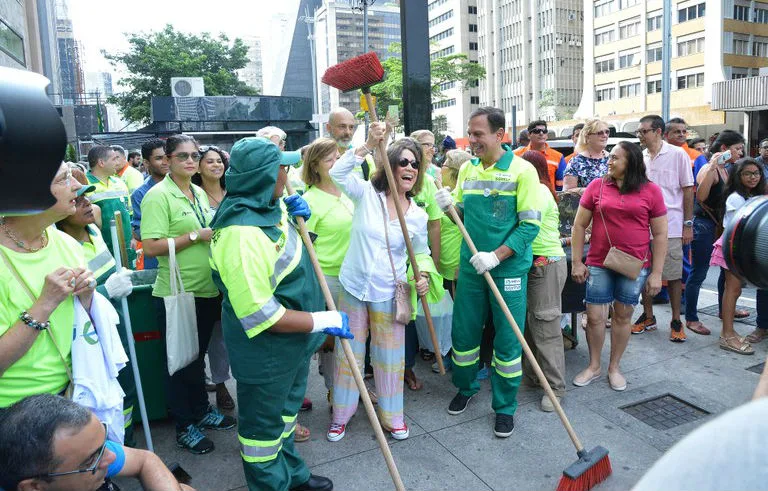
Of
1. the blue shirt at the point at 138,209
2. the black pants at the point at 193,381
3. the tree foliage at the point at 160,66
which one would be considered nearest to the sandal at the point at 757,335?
the black pants at the point at 193,381

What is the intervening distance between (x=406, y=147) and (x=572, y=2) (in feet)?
288

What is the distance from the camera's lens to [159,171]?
619cm

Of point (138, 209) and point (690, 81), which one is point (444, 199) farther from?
point (690, 81)

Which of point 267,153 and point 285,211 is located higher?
point 267,153

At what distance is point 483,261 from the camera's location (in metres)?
3.76

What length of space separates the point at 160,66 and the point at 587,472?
41080 millimetres

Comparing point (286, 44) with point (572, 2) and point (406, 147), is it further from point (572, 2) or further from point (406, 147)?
point (406, 147)

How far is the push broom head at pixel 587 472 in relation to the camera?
3117mm

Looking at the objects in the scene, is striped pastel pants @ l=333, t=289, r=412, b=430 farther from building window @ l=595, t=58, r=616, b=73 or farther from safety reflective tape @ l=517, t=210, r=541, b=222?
building window @ l=595, t=58, r=616, b=73

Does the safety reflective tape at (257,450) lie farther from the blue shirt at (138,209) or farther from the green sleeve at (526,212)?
the blue shirt at (138,209)

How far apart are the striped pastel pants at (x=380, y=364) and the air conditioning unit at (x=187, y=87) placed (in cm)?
2432

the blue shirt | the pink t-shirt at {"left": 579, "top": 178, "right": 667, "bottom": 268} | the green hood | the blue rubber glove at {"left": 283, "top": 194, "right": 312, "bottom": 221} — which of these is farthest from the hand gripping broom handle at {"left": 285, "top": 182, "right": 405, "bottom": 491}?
the pink t-shirt at {"left": 579, "top": 178, "right": 667, "bottom": 268}

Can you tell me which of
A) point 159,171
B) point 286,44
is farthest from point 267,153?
point 286,44

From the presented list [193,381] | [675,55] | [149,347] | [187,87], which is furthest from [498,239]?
[675,55]
